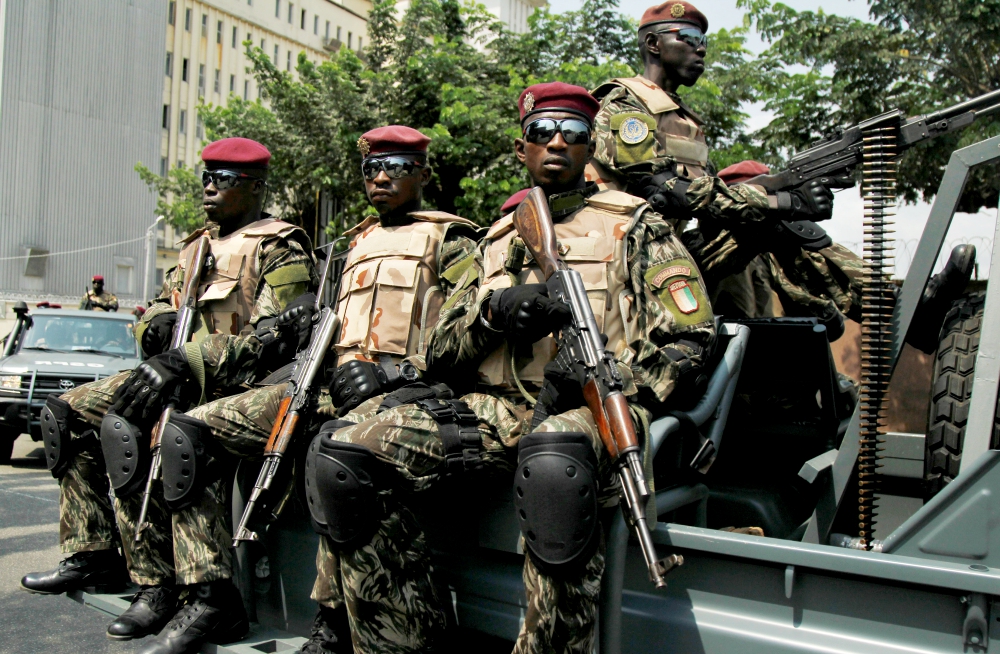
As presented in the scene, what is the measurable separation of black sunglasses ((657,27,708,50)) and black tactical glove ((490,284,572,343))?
1.92m

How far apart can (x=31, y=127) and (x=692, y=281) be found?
3240 centimetres

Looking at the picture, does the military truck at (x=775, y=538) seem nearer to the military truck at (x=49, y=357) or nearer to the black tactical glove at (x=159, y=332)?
the black tactical glove at (x=159, y=332)

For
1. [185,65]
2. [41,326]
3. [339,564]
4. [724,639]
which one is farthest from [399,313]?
[185,65]

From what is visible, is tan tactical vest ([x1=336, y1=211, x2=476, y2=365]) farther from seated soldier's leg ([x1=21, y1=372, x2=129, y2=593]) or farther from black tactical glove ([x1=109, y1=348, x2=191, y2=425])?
seated soldier's leg ([x1=21, y1=372, x2=129, y2=593])

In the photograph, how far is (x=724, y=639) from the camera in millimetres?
2104

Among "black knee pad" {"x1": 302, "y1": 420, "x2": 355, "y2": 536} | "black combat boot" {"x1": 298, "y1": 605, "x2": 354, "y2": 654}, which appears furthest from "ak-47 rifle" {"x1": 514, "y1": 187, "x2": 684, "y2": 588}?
"black combat boot" {"x1": 298, "y1": 605, "x2": 354, "y2": 654}

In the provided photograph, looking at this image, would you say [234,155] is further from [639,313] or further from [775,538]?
[775,538]

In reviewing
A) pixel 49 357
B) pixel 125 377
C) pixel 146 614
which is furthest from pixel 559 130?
pixel 49 357

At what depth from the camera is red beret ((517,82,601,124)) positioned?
307 cm

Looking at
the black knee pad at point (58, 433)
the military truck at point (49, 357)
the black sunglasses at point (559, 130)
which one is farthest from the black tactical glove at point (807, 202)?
the military truck at point (49, 357)

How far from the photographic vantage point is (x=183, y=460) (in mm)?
3123

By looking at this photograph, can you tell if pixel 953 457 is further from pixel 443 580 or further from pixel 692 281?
pixel 443 580

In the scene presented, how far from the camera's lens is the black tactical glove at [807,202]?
3.20m

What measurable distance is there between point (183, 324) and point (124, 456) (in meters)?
0.73
